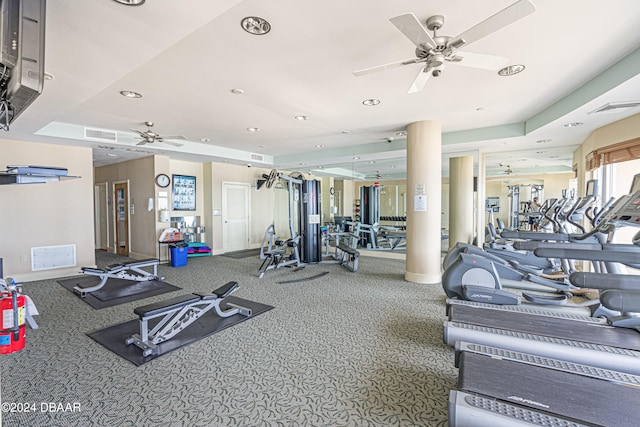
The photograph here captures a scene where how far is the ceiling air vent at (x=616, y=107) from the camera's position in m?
3.61

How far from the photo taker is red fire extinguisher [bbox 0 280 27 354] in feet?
8.14

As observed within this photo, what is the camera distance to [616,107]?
3.76 m

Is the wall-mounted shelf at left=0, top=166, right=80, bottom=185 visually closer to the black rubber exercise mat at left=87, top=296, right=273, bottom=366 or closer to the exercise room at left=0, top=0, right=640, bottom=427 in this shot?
the exercise room at left=0, top=0, right=640, bottom=427

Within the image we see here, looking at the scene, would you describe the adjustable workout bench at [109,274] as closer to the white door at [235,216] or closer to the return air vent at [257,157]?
the white door at [235,216]

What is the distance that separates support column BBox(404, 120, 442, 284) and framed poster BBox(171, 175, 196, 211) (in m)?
6.01

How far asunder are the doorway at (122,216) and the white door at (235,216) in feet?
8.36

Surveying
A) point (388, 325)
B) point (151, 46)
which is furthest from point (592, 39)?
point (151, 46)

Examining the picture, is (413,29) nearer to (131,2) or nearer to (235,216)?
(131,2)

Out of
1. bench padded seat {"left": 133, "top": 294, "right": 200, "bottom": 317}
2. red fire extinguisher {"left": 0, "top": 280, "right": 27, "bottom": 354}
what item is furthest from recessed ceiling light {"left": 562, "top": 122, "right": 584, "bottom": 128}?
red fire extinguisher {"left": 0, "top": 280, "right": 27, "bottom": 354}

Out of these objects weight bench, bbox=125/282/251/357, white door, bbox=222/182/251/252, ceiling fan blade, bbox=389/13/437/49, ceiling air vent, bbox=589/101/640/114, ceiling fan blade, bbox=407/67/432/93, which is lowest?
weight bench, bbox=125/282/251/357

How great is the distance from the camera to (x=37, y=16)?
64.8 inches

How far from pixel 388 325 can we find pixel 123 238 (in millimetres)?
8047

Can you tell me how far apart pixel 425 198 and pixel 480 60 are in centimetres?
A: 290

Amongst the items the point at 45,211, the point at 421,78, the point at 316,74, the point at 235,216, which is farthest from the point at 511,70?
the point at 45,211
